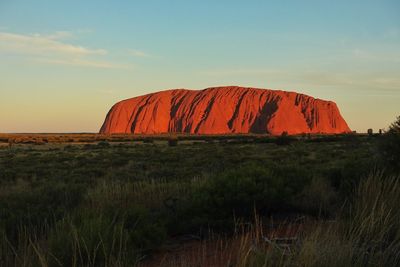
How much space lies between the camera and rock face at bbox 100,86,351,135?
5906 inches

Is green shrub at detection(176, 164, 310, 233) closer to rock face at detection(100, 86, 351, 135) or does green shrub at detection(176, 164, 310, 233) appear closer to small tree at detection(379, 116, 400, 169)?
small tree at detection(379, 116, 400, 169)

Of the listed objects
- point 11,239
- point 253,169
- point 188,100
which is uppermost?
point 188,100

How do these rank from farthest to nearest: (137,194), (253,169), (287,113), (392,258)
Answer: (287,113)
(137,194)
(253,169)
(392,258)

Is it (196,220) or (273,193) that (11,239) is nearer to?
(196,220)

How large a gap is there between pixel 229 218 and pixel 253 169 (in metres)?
1.91

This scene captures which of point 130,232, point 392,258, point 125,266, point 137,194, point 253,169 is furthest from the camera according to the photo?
point 137,194

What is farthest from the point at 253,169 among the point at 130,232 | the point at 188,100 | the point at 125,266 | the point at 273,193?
the point at 188,100

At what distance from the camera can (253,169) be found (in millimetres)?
8641

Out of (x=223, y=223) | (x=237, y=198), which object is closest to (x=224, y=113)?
(x=237, y=198)

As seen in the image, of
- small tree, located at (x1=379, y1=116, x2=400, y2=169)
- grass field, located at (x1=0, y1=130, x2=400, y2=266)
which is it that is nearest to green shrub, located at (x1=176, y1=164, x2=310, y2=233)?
grass field, located at (x1=0, y1=130, x2=400, y2=266)

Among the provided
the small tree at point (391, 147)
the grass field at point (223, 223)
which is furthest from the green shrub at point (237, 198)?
the small tree at point (391, 147)

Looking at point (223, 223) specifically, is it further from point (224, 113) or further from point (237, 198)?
point (224, 113)

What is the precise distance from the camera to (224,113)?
154750 mm

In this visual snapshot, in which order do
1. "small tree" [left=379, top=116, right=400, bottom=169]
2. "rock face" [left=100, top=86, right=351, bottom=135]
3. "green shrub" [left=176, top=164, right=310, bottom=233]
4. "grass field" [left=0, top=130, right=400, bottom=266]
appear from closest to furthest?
"grass field" [left=0, top=130, right=400, bottom=266]
"green shrub" [left=176, top=164, right=310, bottom=233]
"small tree" [left=379, top=116, right=400, bottom=169]
"rock face" [left=100, top=86, right=351, bottom=135]
